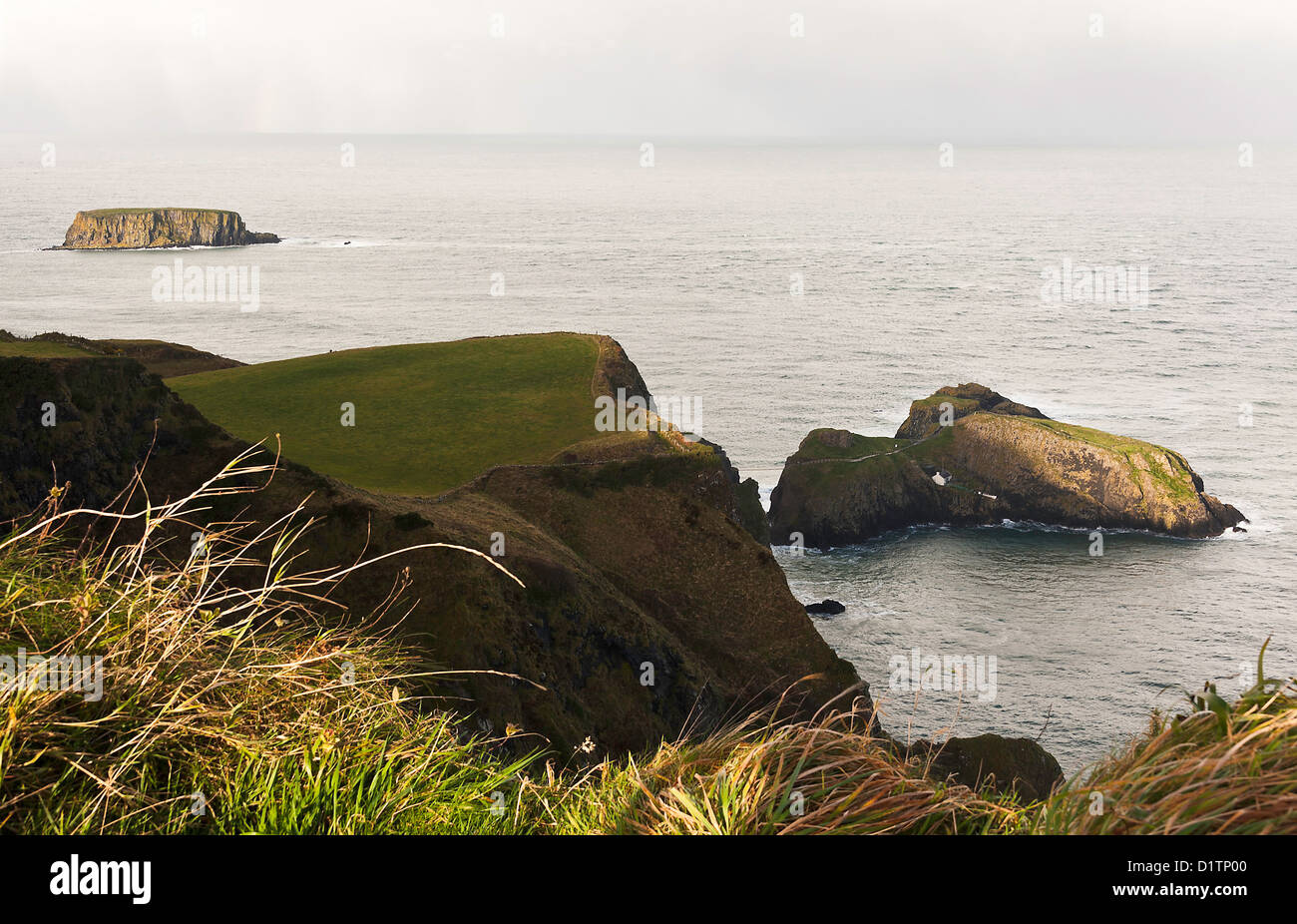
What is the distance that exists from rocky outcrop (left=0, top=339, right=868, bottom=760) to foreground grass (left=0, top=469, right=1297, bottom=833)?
43.4ft

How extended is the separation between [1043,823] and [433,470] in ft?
141

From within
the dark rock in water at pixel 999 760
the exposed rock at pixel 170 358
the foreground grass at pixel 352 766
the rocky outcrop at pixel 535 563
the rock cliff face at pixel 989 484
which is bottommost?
the dark rock in water at pixel 999 760

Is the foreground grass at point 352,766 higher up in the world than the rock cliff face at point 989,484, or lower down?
higher up

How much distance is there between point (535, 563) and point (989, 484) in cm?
6967

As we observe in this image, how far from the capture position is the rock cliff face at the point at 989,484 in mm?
89125

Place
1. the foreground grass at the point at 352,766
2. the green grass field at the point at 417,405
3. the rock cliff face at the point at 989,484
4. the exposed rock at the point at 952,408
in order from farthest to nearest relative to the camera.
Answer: the exposed rock at the point at 952,408 < the rock cliff face at the point at 989,484 < the green grass field at the point at 417,405 < the foreground grass at the point at 352,766

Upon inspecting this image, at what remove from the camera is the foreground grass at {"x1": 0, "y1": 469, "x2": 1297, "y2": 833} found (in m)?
4.82

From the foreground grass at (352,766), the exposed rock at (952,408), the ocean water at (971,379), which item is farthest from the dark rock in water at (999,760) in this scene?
the exposed rock at (952,408)

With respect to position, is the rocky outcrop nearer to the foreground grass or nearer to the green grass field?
the green grass field

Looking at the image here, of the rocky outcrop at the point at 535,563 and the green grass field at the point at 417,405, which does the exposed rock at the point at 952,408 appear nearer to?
the green grass field at the point at 417,405

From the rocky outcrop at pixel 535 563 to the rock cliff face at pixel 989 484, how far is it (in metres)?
45.4

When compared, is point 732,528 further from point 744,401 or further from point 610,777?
point 744,401

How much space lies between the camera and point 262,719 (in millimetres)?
5902

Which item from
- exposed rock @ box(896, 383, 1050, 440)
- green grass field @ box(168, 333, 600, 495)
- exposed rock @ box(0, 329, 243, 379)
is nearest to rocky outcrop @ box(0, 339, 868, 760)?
green grass field @ box(168, 333, 600, 495)
